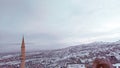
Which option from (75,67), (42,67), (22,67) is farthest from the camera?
(42,67)

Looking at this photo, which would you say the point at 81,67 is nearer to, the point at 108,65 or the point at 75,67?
the point at 75,67

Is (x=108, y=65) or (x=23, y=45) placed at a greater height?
(x=23, y=45)

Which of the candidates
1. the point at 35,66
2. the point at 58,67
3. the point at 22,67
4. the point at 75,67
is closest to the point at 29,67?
the point at 35,66

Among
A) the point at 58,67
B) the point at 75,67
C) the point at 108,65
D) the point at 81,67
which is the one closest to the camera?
the point at 108,65

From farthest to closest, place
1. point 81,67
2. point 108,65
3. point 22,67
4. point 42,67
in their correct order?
1. point 42,67
2. point 81,67
3. point 22,67
4. point 108,65

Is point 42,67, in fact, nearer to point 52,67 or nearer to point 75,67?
point 52,67

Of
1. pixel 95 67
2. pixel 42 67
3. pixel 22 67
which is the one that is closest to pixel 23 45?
pixel 22 67

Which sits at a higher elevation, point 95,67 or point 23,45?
point 23,45

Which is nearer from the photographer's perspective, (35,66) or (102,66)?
(102,66)

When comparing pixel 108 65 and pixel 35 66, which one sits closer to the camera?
pixel 108 65
